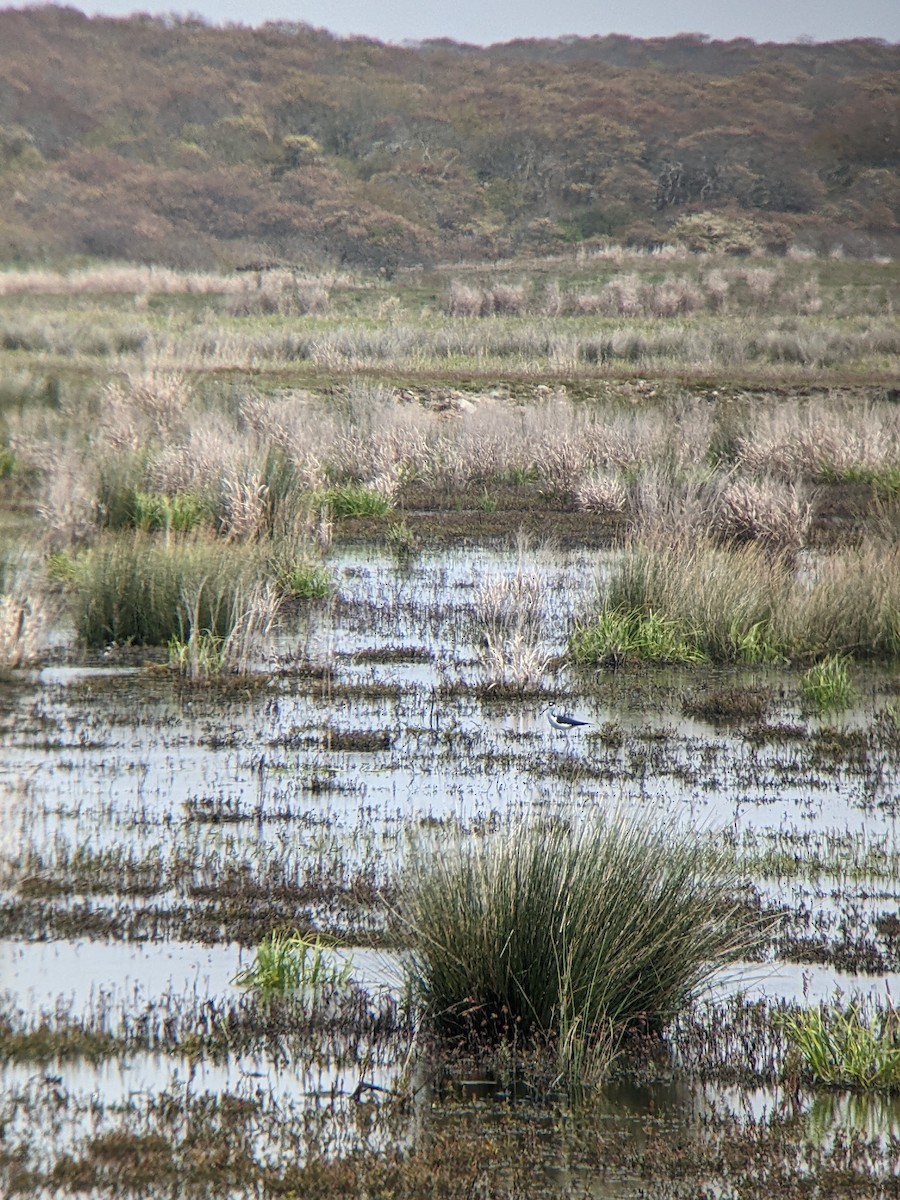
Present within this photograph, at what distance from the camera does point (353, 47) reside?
3853 inches

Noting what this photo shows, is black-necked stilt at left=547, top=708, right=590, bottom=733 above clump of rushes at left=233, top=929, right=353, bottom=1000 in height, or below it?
below

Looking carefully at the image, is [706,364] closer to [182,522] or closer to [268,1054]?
[182,522]

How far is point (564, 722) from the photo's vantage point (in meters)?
9.19

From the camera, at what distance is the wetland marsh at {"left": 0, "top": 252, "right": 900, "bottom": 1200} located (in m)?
4.38

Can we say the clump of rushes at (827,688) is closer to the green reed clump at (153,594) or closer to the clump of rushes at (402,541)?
the green reed clump at (153,594)

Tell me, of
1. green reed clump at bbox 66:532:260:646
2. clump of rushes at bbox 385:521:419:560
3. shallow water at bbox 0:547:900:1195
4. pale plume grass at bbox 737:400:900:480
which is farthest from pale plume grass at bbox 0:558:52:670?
pale plume grass at bbox 737:400:900:480

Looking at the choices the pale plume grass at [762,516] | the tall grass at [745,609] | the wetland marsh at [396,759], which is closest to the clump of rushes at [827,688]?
the wetland marsh at [396,759]

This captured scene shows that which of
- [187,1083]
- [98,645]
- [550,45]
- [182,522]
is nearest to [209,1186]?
[187,1083]

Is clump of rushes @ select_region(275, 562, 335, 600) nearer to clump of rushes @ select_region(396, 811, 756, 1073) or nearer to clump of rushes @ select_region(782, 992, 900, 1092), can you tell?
clump of rushes @ select_region(396, 811, 756, 1073)

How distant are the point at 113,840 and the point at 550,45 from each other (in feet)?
375

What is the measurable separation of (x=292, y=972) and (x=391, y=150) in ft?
262

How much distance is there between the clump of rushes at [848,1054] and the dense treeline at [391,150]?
57478 mm

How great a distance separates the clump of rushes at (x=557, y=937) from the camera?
15.9 ft

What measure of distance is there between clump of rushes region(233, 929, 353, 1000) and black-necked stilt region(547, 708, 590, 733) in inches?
156
